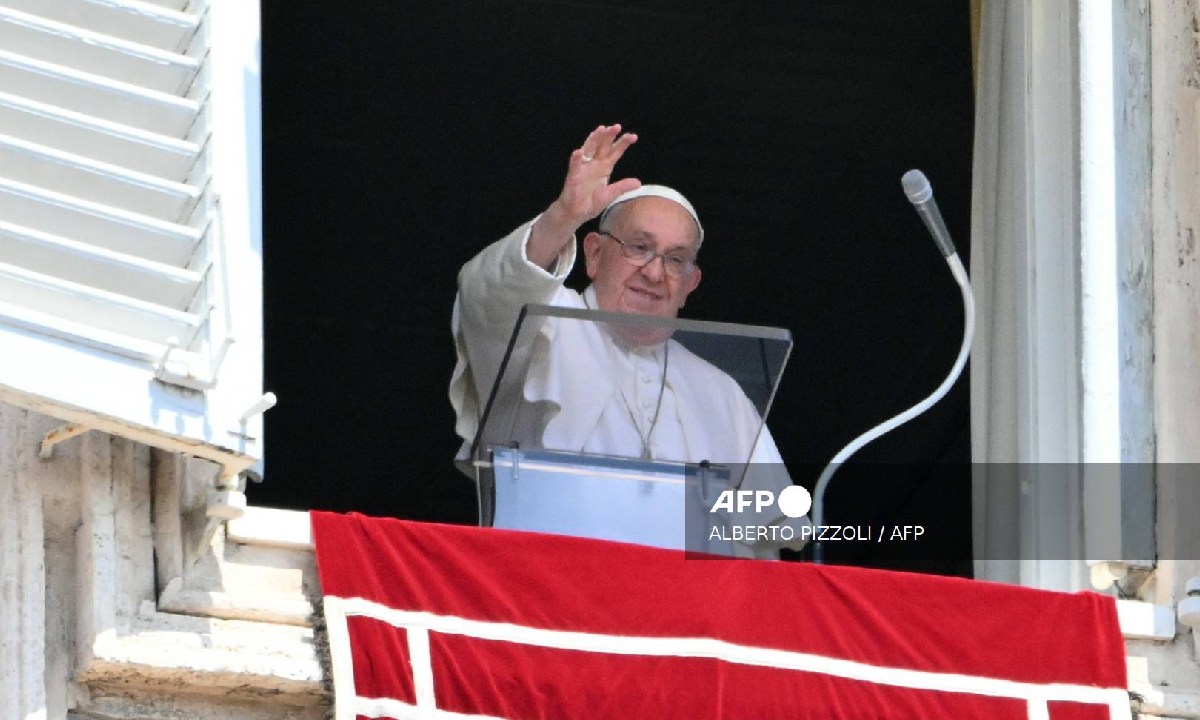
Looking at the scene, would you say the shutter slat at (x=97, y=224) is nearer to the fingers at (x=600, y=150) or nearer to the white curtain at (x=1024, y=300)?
the fingers at (x=600, y=150)

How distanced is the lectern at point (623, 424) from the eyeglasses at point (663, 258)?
0.31 m

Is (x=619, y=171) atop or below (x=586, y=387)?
atop

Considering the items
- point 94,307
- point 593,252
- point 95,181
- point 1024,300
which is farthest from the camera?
point 593,252

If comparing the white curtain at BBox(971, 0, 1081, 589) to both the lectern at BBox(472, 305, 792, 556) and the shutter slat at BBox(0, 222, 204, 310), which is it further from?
the shutter slat at BBox(0, 222, 204, 310)

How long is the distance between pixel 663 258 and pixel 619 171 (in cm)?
197

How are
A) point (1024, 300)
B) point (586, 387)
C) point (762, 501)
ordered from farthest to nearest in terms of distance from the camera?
point (1024, 300) < point (586, 387) < point (762, 501)

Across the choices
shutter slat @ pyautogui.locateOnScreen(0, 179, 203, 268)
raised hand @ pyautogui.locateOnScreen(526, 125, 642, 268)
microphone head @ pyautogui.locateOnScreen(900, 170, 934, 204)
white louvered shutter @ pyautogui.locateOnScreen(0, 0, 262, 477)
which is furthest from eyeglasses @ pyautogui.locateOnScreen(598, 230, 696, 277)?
shutter slat @ pyautogui.locateOnScreen(0, 179, 203, 268)

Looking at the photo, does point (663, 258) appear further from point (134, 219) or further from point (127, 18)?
point (134, 219)

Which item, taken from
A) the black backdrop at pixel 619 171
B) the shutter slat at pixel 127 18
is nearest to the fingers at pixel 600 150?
the shutter slat at pixel 127 18

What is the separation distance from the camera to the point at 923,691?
4.52 meters

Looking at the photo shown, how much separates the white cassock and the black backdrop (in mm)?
1759

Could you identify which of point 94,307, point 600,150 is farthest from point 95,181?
point 600,150

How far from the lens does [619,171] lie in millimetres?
7625

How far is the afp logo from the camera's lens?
4.91 m
